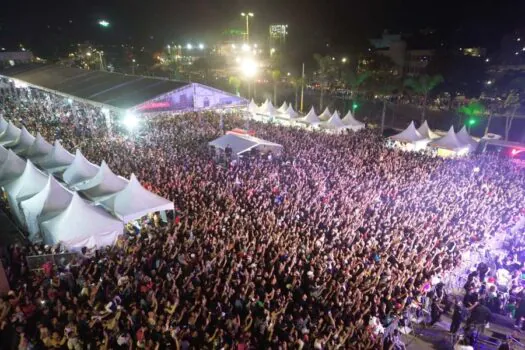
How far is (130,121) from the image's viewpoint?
18094mm

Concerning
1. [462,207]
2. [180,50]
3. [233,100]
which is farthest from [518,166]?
[180,50]

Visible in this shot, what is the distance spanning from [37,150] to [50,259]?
280 inches

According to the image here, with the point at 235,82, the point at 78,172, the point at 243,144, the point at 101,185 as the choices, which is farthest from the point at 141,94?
the point at 235,82

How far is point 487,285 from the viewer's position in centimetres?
793

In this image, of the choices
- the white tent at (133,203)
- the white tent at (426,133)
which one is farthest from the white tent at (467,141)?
the white tent at (133,203)

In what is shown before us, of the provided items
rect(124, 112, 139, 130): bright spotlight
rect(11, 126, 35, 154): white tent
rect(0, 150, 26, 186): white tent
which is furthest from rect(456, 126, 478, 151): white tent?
rect(11, 126, 35, 154): white tent

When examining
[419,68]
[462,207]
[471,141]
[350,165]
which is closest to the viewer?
[462,207]

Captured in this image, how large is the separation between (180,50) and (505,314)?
2416 inches

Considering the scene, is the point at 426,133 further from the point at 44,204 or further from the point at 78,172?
the point at 44,204

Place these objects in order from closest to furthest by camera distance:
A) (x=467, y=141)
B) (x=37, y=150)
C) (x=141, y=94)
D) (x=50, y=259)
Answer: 1. (x=50, y=259)
2. (x=37, y=150)
3. (x=467, y=141)
4. (x=141, y=94)

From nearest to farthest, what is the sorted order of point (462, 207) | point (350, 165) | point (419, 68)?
1. point (462, 207)
2. point (350, 165)
3. point (419, 68)

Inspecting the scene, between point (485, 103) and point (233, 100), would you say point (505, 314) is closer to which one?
point (233, 100)

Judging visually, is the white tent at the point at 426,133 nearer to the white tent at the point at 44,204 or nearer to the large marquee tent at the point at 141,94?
the large marquee tent at the point at 141,94

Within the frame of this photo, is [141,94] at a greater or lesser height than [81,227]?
greater
